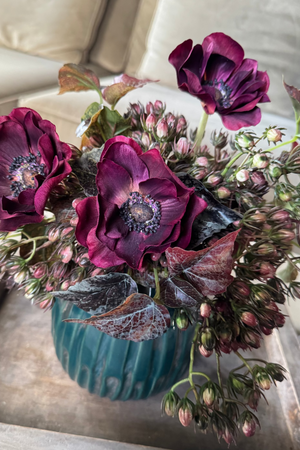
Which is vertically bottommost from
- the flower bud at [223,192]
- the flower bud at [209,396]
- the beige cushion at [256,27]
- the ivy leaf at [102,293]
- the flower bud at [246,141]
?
the flower bud at [209,396]

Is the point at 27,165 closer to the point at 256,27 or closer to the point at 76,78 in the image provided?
the point at 76,78

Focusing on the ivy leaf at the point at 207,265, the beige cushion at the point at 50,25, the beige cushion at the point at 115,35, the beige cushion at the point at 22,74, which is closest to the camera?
the ivy leaf at the point at 207,265

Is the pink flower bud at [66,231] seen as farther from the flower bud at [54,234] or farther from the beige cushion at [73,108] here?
the beige cushion at [73,108]

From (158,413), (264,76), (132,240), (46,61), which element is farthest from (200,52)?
(46,61)

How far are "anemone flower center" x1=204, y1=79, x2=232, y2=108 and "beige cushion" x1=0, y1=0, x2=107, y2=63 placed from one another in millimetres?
1033

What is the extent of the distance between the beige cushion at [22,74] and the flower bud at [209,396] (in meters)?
0.92

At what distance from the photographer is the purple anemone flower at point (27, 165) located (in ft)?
0.79

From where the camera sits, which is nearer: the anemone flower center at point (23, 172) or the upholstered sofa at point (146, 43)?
the anemone flower center at point (23, 172)

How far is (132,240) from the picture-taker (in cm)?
26

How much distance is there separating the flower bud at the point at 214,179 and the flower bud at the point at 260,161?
0.09ft

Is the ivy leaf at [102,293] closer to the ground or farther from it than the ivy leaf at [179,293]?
closer to the ground

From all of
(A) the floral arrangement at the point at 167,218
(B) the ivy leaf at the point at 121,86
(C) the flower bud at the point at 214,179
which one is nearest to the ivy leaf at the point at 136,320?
(A) the floral arrangement at the point at 167,218

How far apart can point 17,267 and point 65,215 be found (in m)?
0.08

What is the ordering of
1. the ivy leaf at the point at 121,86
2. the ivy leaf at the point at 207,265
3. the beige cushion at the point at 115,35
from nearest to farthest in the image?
1. the ivy leaf at the point at 207,265
2. the ivy leaf at the point at 121,86
3. the beige cushion at the point at 115,35
